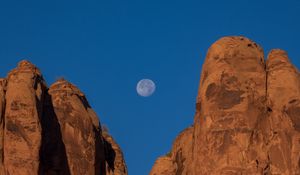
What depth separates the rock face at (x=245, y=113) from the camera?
52000 millimetres

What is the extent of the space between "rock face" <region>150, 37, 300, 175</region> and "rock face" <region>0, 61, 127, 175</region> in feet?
26.5

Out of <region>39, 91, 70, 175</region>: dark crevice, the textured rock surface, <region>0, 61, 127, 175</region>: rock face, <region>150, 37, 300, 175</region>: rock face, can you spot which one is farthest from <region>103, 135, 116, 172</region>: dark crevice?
<region>150, 37, 300, 175</region>: rock face

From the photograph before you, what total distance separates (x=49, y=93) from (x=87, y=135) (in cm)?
383

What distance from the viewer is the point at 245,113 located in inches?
2088

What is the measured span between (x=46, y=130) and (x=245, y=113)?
46.8 ft

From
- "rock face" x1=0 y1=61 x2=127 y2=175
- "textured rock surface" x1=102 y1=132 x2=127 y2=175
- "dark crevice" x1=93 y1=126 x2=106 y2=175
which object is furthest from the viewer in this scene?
"textured rock surface" x1=102 y1=132 x2=127 y2=175

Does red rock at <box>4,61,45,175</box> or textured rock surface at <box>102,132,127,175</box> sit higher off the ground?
textured rock surface at <box>102,132,127,175</box>

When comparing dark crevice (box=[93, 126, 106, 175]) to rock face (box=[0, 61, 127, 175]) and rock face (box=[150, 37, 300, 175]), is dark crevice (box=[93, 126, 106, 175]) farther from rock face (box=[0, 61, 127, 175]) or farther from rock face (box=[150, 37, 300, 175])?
rock face (box=[150, 37, 300, 175])

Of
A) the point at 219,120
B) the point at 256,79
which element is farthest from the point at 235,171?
the point at 256,79

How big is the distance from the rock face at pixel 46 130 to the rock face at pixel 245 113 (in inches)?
318

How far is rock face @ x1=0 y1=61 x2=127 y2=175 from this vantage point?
54.8 m

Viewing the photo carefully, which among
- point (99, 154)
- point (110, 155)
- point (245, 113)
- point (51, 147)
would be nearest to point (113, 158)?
point (110, 155)

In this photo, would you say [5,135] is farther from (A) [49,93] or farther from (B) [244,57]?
(B) [244,57]

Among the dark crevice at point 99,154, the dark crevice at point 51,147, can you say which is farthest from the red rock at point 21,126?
the dark crevice at point 99,154
